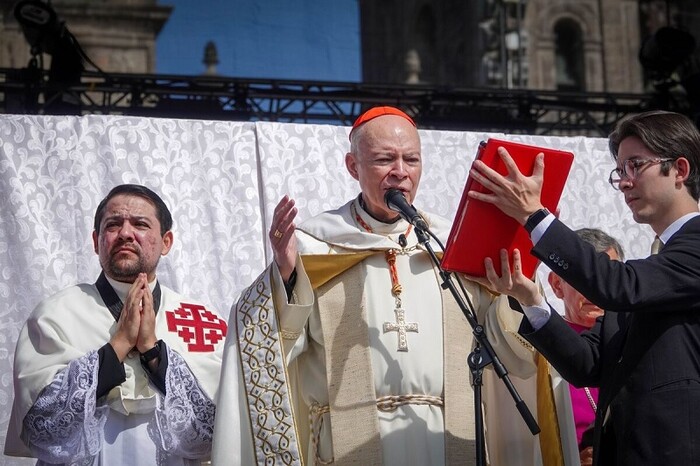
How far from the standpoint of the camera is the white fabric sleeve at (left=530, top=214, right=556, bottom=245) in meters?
3.71

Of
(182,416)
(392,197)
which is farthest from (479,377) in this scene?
(182,416)

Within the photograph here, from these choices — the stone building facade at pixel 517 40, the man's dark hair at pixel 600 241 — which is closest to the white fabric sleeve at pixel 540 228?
the man's dark hair at pixel 600 241

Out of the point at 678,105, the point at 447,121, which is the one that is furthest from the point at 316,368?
the point at 678,105

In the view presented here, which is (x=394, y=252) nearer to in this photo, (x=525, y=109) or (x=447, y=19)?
(x=525, y=109)

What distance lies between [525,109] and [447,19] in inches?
637

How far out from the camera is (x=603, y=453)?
383 centimetres

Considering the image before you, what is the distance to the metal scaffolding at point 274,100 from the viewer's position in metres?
9.23

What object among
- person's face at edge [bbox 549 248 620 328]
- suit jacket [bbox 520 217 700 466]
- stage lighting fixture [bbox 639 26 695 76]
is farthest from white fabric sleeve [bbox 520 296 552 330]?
stage lighting fixture [bbox 639 26 695 76]

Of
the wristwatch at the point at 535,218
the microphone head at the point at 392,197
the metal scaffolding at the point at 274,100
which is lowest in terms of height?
the wristwatch at the point at 535,218

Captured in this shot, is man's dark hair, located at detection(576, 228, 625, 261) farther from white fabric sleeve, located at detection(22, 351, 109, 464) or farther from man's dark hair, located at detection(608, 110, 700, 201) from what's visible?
white fabric sleeve, located at detection(22, 351, 109, 464)

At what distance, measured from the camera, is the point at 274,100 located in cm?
1031

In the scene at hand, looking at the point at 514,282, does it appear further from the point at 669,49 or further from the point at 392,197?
the point at 669,49

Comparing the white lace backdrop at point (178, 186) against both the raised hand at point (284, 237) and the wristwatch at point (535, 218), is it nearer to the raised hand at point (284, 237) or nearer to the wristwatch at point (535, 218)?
the raised hand at point (284, 237)

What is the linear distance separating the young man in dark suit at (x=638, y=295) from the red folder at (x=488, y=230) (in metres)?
0.05
